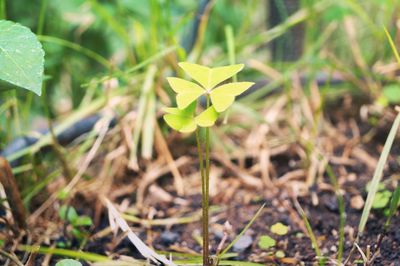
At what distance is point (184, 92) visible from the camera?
2.24 ft

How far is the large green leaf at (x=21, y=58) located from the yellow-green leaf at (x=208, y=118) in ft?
0.72

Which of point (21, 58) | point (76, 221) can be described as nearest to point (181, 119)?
point (21, 58)

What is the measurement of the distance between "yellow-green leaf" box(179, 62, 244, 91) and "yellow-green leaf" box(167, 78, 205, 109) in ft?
0.04

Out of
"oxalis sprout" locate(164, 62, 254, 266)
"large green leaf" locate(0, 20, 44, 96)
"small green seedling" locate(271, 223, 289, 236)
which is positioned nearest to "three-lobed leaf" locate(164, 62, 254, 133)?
"oxalis sprout" locate(164, 62, 254, 266)

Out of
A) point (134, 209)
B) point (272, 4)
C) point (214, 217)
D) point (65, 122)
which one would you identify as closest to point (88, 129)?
point (65, 122)

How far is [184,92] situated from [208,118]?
0.05 m

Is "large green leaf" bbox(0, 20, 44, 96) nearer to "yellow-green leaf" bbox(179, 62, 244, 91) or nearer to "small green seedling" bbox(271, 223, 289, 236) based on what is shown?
"yellow-green leaf" bbox(179, 62, 244, 91)

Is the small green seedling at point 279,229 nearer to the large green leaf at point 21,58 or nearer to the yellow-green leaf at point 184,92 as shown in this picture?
the yellow-green leaf at point 184,92

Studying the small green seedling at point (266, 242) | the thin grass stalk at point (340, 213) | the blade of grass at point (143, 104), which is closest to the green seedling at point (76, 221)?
the blade of grass at point (143, 104)

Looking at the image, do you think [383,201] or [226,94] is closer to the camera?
[226,94]

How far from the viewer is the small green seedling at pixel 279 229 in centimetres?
85

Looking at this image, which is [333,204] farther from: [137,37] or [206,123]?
[137,37]

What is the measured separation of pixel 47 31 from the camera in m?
2.03

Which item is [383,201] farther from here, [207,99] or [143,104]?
[143,104]
